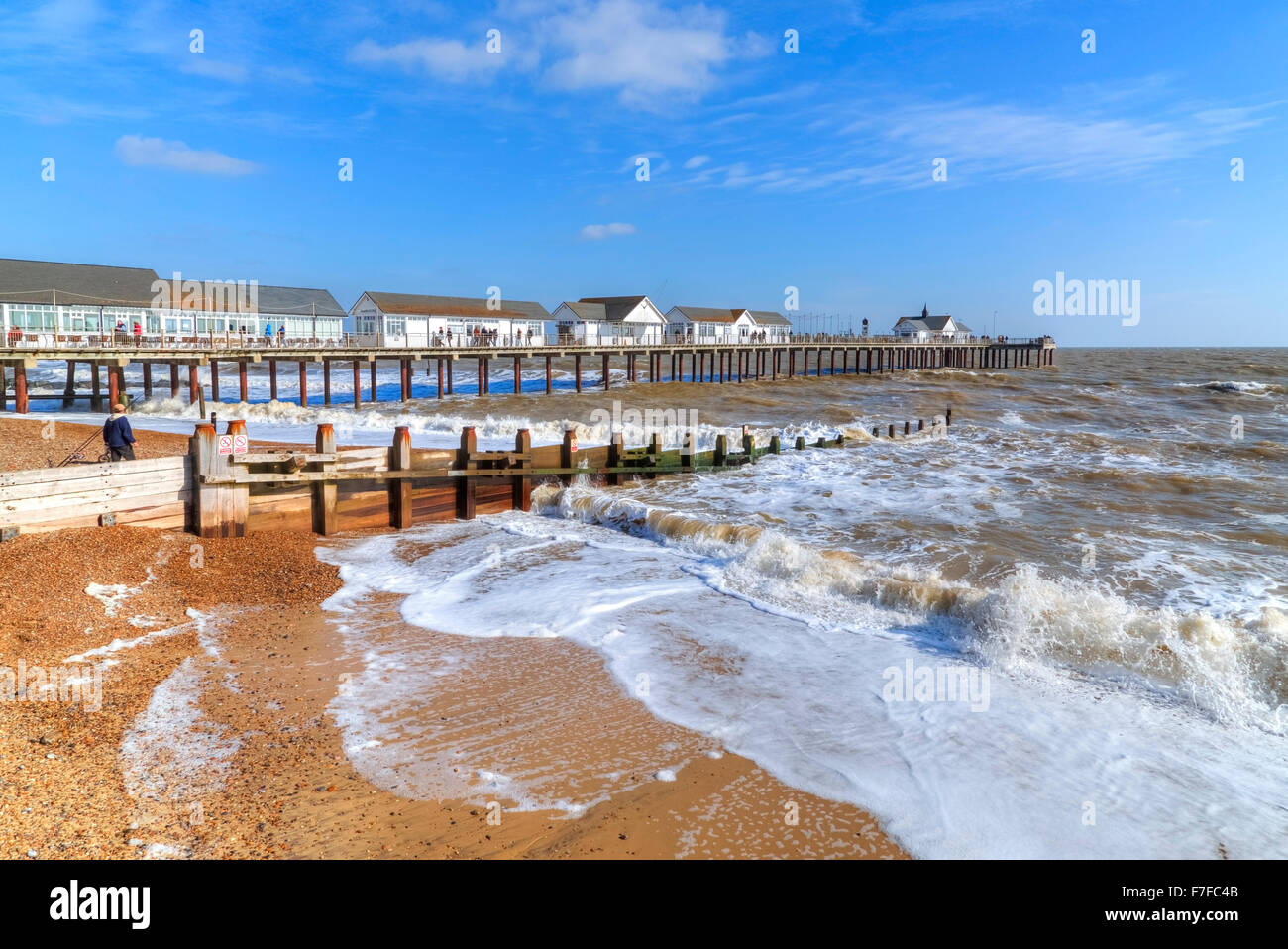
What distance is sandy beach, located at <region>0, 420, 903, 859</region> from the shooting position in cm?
516

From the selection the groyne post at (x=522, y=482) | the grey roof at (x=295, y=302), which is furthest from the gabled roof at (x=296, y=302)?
the groyne post at (x=522, y=482)

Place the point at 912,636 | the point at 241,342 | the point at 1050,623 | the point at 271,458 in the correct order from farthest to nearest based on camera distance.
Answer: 1. the point at 241,342
2. the point at 271,458
3. the point at 912,636
4. the point at 1050,623

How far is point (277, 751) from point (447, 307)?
60214 mm

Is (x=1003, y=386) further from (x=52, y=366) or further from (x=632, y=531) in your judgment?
(x=52, y=366)

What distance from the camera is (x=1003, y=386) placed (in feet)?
219

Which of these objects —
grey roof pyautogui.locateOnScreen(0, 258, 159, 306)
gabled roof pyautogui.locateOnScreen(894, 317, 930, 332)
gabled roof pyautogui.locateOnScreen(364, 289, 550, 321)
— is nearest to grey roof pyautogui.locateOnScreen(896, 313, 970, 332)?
gabled roof pyautogui.locateOnScreen(894, 317, 930, 332)

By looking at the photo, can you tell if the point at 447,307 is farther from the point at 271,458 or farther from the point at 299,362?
the point at 271,458

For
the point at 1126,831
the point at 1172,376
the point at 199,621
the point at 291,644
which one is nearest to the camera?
the point at 1126,831

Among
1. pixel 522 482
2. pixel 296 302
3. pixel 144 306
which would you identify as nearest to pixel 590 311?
pixel 296 302

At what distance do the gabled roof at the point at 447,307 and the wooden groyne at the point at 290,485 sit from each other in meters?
45.6

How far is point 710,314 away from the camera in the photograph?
286 ft

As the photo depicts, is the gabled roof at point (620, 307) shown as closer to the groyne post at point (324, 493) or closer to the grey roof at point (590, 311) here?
the grey roof at point (590, 311)

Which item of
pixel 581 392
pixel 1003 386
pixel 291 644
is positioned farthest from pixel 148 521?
pixel 1003 386
